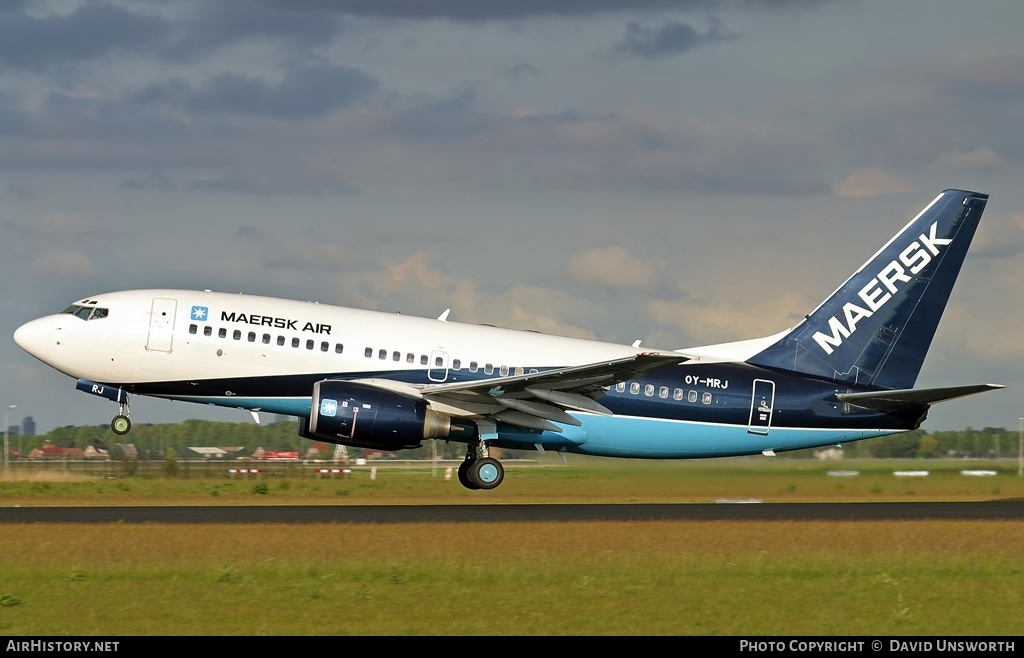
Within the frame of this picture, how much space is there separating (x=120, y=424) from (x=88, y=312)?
10.00 feet

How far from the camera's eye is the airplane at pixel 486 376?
1249 inches

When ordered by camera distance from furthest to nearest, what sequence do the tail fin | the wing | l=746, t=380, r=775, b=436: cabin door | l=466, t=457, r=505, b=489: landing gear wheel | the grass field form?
the tail fin < l=746, t=380, r=775, b=436: cabin door < l=466, t=457, r=505, b=489: landing gear wheel < the wing < the grass field

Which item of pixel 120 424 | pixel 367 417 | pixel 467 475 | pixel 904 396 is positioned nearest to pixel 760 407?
pixel 904 396

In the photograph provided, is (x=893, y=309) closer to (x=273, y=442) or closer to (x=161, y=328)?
(x=161, y=328)

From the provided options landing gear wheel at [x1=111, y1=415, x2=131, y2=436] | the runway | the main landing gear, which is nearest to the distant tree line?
the main landing gear

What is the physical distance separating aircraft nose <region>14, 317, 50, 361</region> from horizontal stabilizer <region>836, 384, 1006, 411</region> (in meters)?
21.5

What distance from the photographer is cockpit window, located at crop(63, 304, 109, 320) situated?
32625 millimetres

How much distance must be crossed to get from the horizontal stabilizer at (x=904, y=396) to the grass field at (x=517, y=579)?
5.88 metres

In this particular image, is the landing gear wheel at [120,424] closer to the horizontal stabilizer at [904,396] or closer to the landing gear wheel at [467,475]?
the landing gear wheel at [467,475]

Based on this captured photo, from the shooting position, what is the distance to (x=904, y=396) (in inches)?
1332

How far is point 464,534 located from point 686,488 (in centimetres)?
1256

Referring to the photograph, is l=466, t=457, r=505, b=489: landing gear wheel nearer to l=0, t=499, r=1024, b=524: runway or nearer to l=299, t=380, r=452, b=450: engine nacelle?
l=0, t=499, r=1024, b=524: runway
